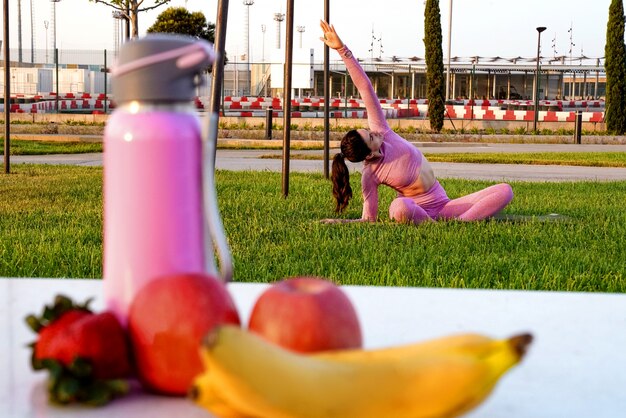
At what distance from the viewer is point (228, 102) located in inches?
1335

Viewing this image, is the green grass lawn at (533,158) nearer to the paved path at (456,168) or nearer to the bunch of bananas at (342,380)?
the paved path at (456,168)

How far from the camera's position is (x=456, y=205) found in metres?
6.40

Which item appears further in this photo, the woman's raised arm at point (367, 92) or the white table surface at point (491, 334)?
the woman's raised arm at point (367, 92)

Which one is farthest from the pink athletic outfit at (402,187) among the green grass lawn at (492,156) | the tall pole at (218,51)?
the green grass lawn at (492,156)

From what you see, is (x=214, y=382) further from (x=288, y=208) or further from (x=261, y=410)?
(x=288, y=208)

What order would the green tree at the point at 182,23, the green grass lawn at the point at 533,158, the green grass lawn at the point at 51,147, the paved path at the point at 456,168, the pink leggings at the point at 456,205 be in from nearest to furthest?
1. the pink leggings at the point at 456,205
2. the paved path at the point at 456,168
3. the green grass lawn at the point at 533,158
4. the green grass lawn at the point at 51,147
5. the green tree at the point at 182,23

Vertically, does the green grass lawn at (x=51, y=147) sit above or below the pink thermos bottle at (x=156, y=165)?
below

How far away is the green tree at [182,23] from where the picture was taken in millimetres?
28812

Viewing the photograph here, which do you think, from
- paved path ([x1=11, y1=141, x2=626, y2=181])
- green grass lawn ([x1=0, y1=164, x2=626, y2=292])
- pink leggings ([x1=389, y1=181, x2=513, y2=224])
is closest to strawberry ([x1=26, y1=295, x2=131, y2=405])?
green grass lawn ([x1=0, y1=164, x2=626, y2=292])

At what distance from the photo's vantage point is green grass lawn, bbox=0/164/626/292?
4.41 meters

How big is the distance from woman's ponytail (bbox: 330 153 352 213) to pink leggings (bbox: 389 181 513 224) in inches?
12.1

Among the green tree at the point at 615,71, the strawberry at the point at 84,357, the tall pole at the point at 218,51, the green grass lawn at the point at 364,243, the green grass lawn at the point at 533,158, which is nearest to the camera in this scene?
the strawberry at the point at 84,357

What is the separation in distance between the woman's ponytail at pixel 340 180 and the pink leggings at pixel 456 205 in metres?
0.31

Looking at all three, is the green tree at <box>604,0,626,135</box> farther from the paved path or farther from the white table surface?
the white table surface
